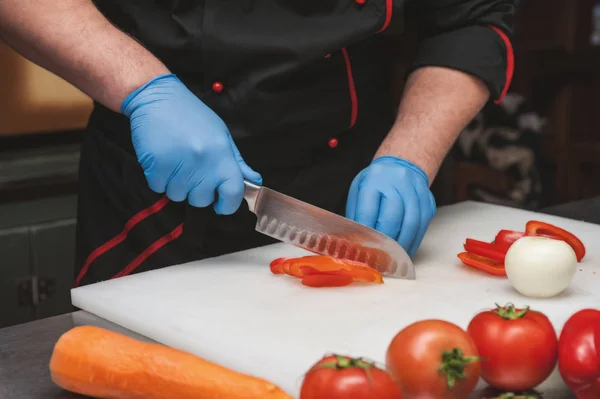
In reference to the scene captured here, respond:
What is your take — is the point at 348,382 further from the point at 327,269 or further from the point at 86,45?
the point at 86,45

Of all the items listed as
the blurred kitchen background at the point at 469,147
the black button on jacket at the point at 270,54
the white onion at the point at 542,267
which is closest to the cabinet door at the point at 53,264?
the blurred kitchen background at the point at 469,147

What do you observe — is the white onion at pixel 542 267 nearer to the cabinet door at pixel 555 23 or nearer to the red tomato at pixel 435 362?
the red tomato at pixel 435 362

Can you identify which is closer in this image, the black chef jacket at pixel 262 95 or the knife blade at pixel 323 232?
the knife blade at pixel 323 232

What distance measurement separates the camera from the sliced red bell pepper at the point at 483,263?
1291 mm

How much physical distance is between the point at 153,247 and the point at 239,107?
0.95ft

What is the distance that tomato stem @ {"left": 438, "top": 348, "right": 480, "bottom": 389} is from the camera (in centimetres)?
79

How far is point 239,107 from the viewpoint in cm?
145

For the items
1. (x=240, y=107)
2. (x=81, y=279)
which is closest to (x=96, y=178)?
(x=81, y=279)

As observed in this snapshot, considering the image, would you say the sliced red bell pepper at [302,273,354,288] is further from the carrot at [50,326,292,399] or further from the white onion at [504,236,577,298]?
the carrot at [50,326,292,399]

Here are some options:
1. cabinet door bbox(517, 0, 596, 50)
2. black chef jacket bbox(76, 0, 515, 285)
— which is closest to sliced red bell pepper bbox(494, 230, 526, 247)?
black chef jacket bbox(76, 0, 515, 285)

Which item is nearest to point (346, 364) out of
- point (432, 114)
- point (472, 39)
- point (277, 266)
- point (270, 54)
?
point (277, 266)

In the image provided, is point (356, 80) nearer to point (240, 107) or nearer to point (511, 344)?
point (240, 107)

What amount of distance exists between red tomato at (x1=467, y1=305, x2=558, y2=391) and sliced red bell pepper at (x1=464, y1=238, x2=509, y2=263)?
44 cm

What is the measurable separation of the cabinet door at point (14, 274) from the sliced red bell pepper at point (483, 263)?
114cm
